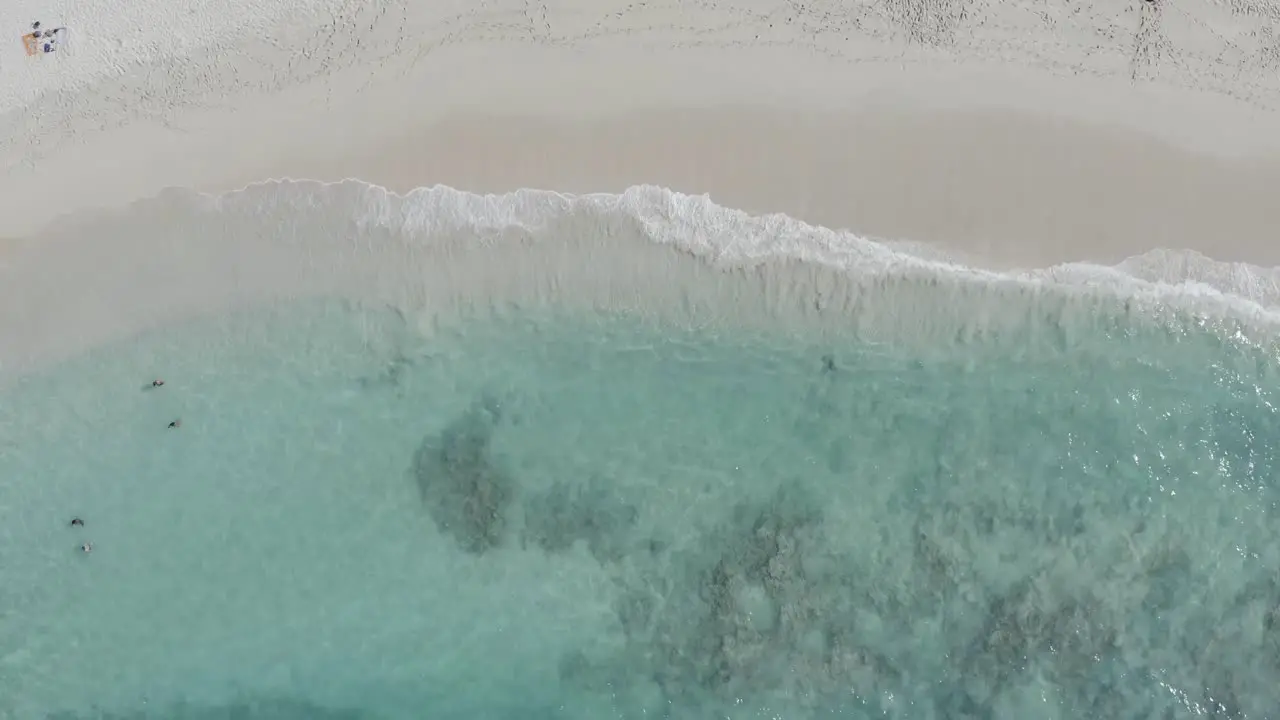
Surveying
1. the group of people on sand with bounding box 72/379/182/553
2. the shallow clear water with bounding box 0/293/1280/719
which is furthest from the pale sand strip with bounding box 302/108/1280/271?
the group of people on sand with bounding box 72/379/182/553

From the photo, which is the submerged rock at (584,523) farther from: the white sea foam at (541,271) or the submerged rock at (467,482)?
the white sea foam at (541,271)

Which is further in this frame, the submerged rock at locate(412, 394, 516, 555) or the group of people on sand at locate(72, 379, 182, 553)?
the group of people on sand at locate(72, 379, 182, 553)

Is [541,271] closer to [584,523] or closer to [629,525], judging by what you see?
[584,523]

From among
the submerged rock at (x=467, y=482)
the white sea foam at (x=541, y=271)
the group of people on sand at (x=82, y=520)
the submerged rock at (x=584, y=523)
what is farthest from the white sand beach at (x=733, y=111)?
the submerged rock at (x=584, y=523)

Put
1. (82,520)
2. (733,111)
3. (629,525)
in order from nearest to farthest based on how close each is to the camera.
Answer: (629,525), (733,111), (82,520)

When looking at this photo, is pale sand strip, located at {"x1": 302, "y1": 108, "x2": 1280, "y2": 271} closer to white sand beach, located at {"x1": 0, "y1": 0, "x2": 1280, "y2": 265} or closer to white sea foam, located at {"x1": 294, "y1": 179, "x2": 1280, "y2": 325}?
white sand beach, located at {"x1": 0, "y1": 0, "x2": 1280, "y2": 265}

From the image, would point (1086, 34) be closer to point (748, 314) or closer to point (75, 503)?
point (748, 314)

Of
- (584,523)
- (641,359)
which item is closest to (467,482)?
(584,523)
